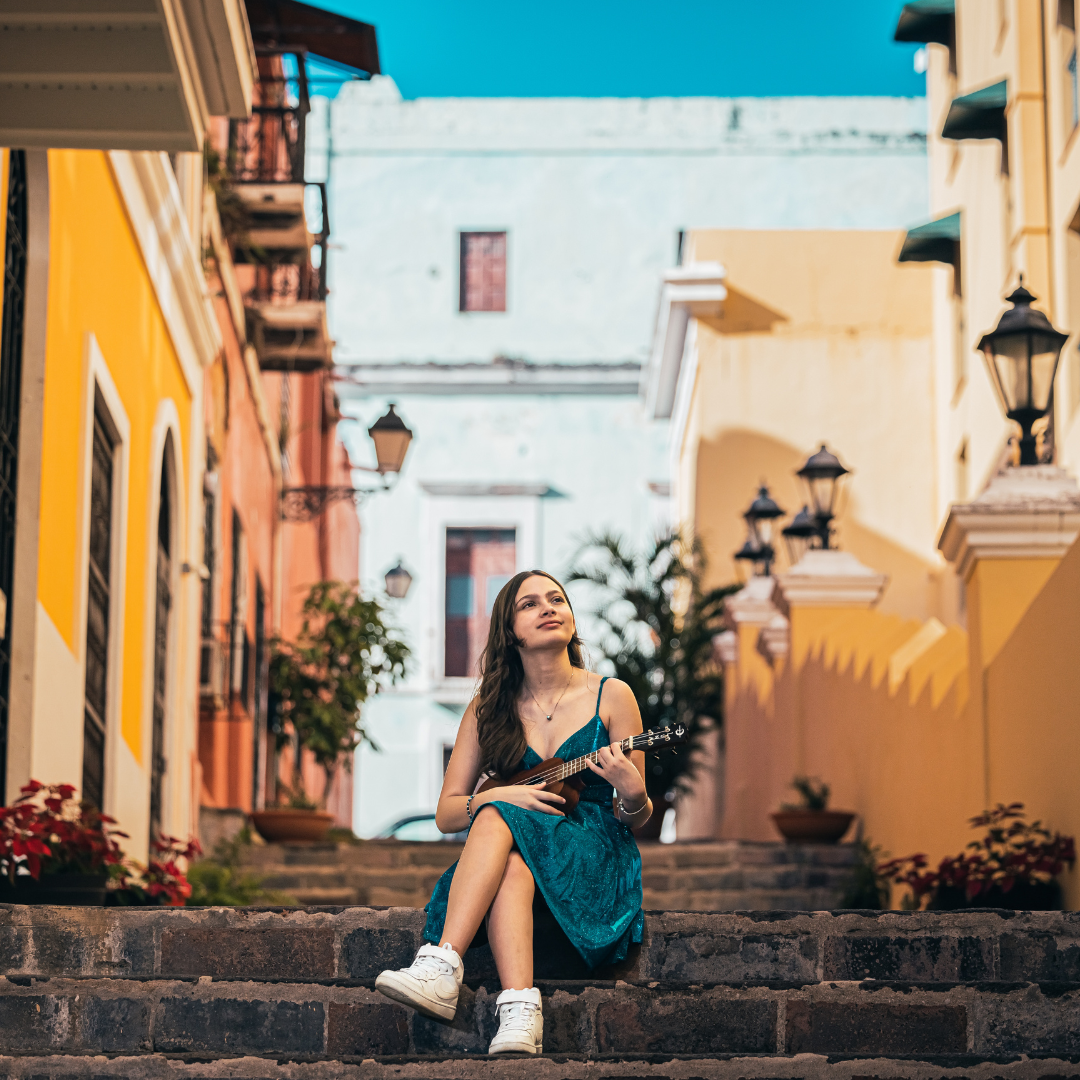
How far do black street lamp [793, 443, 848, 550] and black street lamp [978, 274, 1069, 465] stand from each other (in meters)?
4.45

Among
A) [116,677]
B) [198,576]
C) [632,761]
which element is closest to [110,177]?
[116,677]

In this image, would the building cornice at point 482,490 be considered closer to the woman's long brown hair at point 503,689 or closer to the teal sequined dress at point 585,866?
the woman's long brown hair at point 503,689

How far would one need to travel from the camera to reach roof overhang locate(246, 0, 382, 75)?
13.7m

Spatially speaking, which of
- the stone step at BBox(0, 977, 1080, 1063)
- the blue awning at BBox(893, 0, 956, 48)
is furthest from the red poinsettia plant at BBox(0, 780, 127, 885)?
the blue awning at BBox(893, 0, 956, 48)

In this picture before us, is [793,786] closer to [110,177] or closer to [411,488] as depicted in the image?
[110,177]

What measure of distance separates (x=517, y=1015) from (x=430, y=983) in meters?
0.23

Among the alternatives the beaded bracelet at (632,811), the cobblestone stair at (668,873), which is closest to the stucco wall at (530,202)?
the cobblestone stair at (668,873)

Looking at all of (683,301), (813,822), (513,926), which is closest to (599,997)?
(513,926)

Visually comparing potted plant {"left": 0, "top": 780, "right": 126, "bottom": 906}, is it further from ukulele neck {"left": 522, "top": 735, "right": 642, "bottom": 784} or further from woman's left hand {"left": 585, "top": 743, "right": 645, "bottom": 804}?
woman's left hand {"left": 585, "top": 743, "right": 645, "bottom": 804}

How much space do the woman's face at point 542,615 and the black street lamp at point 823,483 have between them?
6895 mm

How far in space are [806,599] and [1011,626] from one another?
16.1 ft

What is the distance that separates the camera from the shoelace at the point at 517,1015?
452cm

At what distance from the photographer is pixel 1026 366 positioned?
766 cm

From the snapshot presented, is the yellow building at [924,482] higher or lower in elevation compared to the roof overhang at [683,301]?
lower
